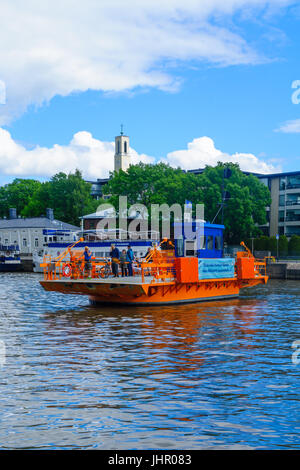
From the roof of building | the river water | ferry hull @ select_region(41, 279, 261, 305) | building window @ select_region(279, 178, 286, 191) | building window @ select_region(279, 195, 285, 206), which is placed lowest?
the river water

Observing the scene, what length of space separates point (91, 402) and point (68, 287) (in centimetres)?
1670

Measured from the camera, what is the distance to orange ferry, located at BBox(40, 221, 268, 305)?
88.3 feet

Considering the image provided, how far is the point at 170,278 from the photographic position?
28.4m

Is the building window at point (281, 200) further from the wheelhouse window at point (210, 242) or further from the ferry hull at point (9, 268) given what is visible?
the wheelhouse window at point (210, 242)

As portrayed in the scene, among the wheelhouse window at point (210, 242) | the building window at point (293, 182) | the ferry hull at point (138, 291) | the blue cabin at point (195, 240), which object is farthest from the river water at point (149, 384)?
the building window at point (293, 182)

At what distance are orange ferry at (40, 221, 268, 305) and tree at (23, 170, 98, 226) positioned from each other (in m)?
82.4

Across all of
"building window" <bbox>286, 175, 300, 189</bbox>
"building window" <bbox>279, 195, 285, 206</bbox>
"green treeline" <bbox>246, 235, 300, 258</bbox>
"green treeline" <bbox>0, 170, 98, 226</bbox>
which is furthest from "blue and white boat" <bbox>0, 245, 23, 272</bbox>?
"building window" <bbox>286, 175, 300, 189</bbox>

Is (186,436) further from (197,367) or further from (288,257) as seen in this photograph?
(288,257)

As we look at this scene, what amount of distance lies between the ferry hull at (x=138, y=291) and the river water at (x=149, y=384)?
310 cm

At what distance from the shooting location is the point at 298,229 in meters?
105

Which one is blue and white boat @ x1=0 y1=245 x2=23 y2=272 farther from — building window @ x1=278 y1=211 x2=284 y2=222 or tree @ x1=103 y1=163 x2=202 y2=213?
building window @ x1=278 y1=211 x2=284 y2=222

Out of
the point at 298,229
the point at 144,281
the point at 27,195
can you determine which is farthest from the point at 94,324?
the point at 27,195

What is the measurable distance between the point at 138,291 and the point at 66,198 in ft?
312

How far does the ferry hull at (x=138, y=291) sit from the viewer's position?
86.3 ft
